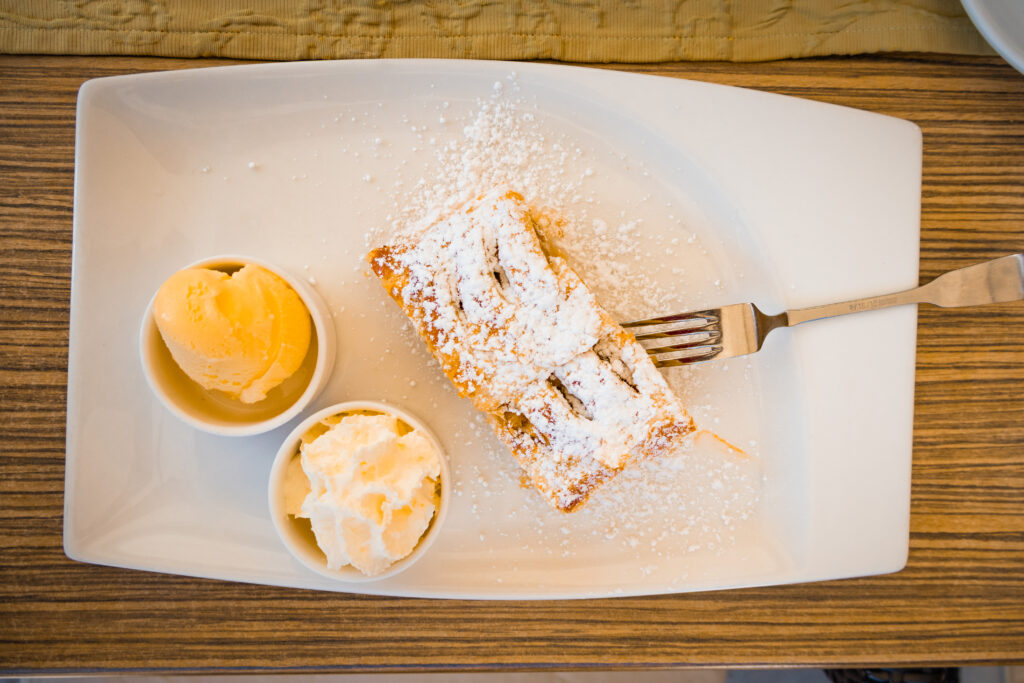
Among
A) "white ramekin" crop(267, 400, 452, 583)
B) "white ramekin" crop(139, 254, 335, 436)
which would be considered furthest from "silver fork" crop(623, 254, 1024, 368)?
"white ramekin" crop(139, 254, 335, 436)

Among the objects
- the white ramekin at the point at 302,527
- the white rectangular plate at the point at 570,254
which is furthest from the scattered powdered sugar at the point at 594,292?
the white ramekin at the point at 302,527

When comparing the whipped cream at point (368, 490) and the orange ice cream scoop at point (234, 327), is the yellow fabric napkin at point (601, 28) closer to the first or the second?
the orange ice cream scoop at point (234, 327)

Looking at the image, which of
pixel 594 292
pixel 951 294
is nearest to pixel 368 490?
pixel 594 292

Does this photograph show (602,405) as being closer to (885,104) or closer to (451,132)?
(451,132)

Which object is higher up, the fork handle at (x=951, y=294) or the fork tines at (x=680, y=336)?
the fork handle at (x=951, y=294)

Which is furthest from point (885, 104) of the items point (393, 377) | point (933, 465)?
point (393, 377)

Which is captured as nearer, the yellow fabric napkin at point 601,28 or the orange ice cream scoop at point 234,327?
the orange ice cream scoop at point 234,327
